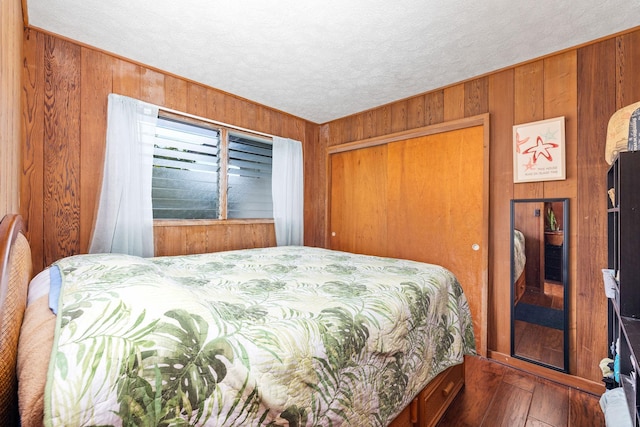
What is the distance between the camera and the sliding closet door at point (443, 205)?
95.0 inches

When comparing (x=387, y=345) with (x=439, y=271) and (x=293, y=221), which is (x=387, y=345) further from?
(x=293, y=221)

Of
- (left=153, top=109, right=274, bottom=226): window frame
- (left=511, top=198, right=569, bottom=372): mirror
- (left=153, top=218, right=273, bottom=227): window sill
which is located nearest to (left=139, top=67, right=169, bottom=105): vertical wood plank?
(left=153, top=109, right=274, bottom=226): window frame

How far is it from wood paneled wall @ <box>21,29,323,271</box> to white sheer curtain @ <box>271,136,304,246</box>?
116 centimetres

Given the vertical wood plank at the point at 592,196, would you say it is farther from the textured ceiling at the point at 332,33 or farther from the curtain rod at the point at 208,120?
the curtain rod at the point at 208,120

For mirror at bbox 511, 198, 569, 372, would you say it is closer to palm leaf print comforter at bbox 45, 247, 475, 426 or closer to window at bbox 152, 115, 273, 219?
palm leaf print comforter at bbox 45, 247, 475, 426

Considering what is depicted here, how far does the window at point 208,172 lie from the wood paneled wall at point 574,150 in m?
2.17

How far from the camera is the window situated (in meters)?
2.45

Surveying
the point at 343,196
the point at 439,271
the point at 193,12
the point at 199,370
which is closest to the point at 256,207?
the point at 343,196

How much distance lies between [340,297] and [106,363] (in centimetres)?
81

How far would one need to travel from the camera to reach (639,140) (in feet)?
3.70

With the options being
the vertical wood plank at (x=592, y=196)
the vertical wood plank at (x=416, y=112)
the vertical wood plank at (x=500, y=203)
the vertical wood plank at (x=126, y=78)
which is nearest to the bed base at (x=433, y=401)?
the vertical wood plank at (x=500, y=203)

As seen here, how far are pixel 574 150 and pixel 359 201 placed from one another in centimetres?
196

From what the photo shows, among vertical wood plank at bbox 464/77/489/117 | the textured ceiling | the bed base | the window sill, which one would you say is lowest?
the bed base

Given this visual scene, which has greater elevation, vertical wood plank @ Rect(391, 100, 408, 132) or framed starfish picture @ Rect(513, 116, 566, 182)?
vertical wood plank @ Rect(391, 100, 408, 132)
